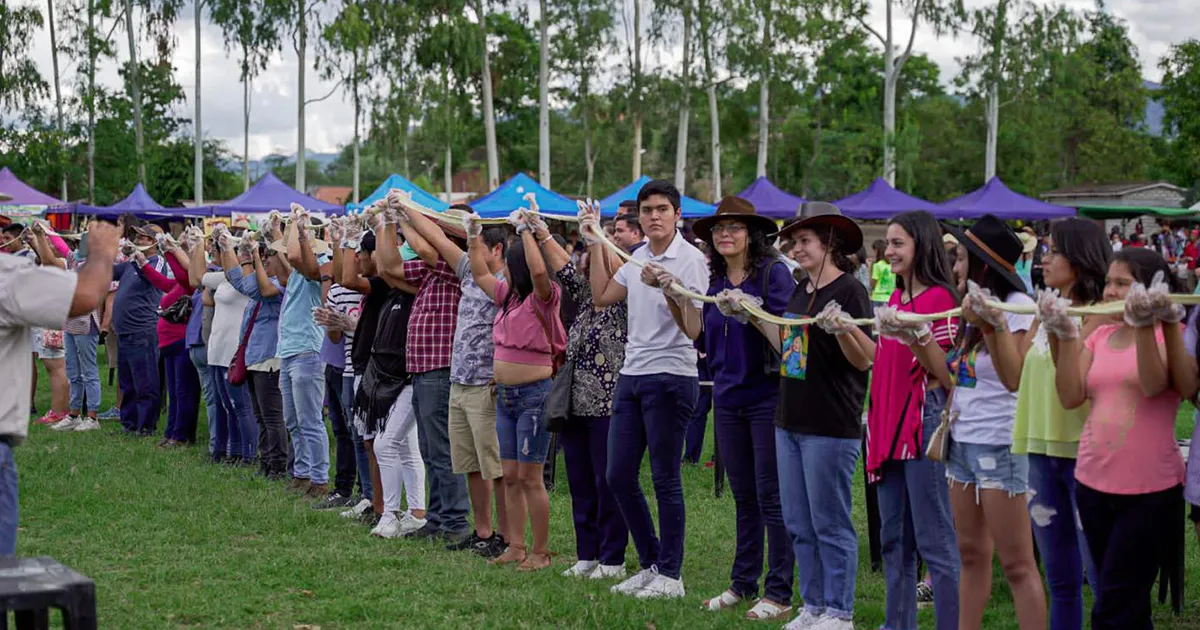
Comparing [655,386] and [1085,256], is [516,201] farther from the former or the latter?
[1085,256]

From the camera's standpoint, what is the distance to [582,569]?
7.11 meters

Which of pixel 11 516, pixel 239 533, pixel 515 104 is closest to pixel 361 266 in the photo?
pixel 239 533

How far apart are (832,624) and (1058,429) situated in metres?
1.45

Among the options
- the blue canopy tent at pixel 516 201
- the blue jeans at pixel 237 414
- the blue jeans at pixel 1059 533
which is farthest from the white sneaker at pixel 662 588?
the blue canopy tent at pixel 516 201

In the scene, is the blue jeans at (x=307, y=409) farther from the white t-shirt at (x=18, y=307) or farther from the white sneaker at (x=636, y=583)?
the white t-shirt at (x=18, y=307)

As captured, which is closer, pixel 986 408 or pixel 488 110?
pixel 986 408

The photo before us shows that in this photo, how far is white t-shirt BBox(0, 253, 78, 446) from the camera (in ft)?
14.8

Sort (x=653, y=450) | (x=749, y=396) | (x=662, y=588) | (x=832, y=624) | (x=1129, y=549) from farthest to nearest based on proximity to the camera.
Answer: (x=662, y=588), (x=653, y=450), (x=749, y=396), (x=832, y=624), (x=1129, y=549)

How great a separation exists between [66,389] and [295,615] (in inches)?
343

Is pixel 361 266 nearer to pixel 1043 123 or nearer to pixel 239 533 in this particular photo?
pixel 239 533

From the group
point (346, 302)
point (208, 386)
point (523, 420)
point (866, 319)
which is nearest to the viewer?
point (866, 319)

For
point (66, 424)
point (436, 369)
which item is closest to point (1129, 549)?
point (436, 369)

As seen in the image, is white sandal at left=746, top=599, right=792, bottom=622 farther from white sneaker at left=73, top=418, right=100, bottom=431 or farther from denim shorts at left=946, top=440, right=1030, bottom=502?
white sneaker at left=73, top=418, right=100, bottom=431

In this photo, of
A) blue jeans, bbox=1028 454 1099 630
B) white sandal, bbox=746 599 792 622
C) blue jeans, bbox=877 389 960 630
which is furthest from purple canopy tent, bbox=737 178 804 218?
blue jeans, bbox=1028 454 1099 630
